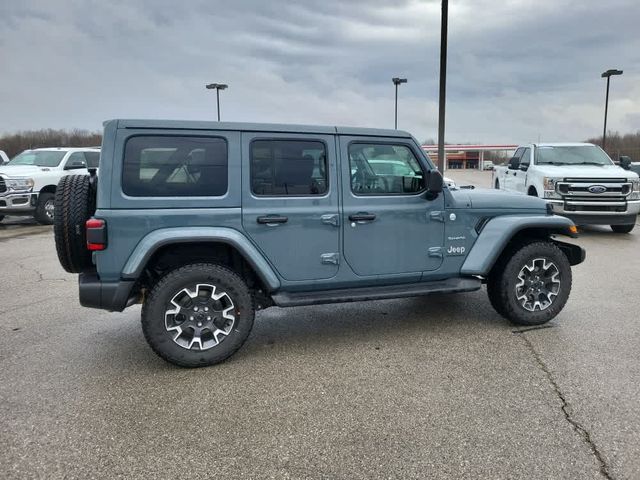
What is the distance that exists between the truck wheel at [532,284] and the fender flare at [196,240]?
2200mm

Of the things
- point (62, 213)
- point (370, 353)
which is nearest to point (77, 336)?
point (62, 213)

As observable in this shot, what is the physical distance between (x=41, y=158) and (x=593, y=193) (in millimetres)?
13643

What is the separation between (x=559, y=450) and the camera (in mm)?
2623

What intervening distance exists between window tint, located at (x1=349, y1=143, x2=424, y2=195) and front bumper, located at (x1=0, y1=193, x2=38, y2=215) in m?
10.8

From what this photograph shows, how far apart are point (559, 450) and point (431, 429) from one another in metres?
0.69

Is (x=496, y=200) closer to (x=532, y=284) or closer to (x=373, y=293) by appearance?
(x=532, y=284)

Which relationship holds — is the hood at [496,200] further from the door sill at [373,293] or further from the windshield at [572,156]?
the windshield at [572,156]

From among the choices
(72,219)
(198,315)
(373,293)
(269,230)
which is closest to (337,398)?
(373,293)

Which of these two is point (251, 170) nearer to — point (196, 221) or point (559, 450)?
point (196, 221)

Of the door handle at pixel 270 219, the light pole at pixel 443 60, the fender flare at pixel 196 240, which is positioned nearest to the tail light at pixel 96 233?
the fender flare at pixel 196 240

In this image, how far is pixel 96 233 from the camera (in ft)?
11.1

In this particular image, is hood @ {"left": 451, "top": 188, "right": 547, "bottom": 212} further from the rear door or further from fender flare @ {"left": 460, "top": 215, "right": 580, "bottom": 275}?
the rear door

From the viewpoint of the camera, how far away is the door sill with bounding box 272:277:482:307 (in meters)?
3.91

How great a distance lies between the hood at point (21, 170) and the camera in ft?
38.6
